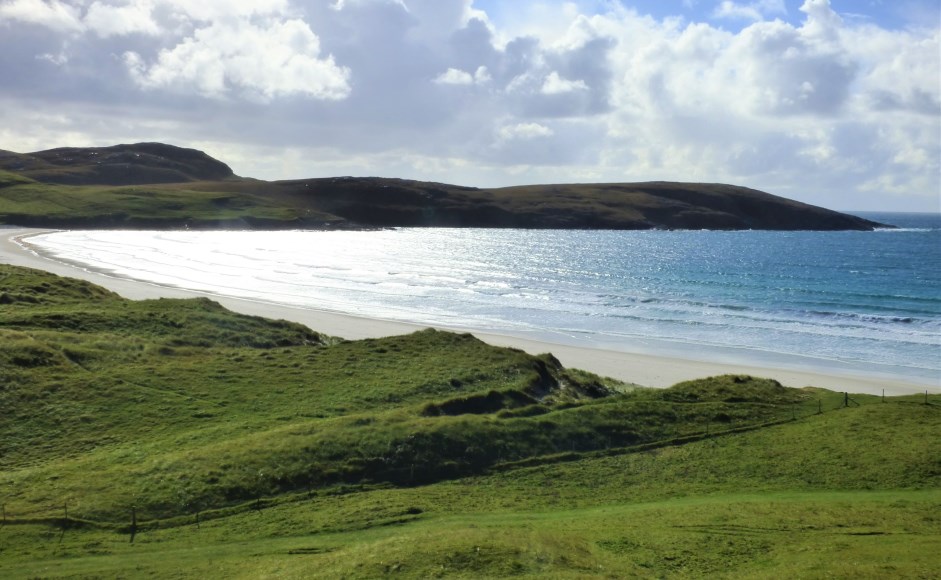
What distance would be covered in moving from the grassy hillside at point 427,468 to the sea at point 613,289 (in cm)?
2599

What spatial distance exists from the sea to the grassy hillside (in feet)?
85.3

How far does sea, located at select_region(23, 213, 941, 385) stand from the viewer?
2904 inches

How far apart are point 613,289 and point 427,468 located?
8521 cm

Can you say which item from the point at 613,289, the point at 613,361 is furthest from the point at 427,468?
the point at 613,289

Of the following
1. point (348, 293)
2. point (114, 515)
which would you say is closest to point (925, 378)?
point (114, 515)

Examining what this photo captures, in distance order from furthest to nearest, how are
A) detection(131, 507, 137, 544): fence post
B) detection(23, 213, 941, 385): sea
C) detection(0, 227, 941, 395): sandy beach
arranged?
detection(23, 213, 941, 385): sea → detection(0, 227, 941, 395): sandy beach → detection(131, 507, 137, 544): fence post

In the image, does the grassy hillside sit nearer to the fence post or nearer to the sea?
the fence post

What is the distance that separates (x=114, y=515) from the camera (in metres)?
27.2

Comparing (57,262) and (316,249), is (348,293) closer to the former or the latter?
(57,262)

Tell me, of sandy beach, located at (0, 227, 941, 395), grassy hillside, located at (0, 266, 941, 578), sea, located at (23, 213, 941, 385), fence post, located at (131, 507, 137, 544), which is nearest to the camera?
grassy hillside, located at (0, 266, 941, 578)

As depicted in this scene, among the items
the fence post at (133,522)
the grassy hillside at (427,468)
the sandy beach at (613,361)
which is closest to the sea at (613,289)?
the sandy beach at (613,361)

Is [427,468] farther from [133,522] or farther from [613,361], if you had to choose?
[613,361]

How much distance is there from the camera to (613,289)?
115 metres

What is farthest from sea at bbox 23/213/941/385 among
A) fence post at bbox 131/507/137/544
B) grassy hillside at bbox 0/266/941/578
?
fence post at bbox 131/507/137/544
